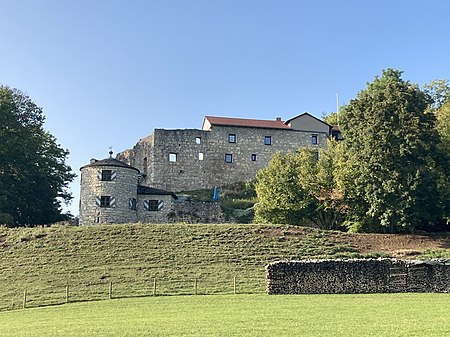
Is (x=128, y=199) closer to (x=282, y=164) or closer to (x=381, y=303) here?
(x=282, y=164)

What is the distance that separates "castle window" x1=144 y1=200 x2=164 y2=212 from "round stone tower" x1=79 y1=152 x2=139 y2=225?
1920 mm

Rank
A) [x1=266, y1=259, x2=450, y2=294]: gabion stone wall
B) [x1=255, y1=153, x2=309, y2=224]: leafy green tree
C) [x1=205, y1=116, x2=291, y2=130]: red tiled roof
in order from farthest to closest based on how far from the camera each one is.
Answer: [x1=205, y1=116, x2=291, y2=130]: red tiled roof
[x1=255, y1=153, x2=309, y2=224]: leafy green tree
[x1=266, y1=259, x2=450, y2=294]: gabion stone wall

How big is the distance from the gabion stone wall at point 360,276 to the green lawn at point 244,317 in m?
1.38

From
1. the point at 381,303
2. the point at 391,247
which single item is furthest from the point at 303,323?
the point at 391,247

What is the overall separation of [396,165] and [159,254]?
15952 millimetres

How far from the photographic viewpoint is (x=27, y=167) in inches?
2004

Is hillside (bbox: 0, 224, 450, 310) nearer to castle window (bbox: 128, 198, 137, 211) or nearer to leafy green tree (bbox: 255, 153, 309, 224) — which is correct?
leafy green tree (bbox: 255, 153, 309, 224)

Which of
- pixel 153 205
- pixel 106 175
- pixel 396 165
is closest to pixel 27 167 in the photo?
pixel 106 175

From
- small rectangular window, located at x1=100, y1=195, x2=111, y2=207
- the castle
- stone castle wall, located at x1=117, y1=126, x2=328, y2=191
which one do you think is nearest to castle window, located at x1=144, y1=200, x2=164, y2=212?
small rectangular window, located at x1=100, y1=195, x2=111, y2=207

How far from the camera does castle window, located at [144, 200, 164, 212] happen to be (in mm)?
48034

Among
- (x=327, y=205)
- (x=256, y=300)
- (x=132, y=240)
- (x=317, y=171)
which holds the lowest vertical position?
(x=256, y=300)

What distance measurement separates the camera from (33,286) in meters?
28.5

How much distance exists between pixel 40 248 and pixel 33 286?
25.3ft

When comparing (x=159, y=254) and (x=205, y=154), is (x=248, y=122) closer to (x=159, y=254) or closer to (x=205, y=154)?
(x=205, y=154)
